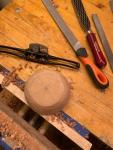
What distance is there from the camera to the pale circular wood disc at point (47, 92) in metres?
0.66

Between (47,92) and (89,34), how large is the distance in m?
0.27

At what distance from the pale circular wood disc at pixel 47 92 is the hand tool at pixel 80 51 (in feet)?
0.31

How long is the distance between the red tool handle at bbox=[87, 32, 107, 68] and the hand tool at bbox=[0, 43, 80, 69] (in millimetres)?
64

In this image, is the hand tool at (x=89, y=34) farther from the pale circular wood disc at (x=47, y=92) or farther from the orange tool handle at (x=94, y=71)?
the pale circular wood disc at (x=47, y=92)

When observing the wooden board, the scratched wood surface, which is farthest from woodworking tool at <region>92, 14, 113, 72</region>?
the wooden board

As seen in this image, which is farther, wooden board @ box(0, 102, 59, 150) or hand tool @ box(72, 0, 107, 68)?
hand tool @ box(72, 0, 107, 68)

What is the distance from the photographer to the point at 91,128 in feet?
2.27

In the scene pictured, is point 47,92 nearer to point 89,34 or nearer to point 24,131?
point 24,131

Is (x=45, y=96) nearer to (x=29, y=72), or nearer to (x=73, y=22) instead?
(x=29, y=72)

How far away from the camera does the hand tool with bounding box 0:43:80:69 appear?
0.76m

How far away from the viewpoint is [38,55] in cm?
76

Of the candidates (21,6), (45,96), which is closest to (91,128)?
(45,96)

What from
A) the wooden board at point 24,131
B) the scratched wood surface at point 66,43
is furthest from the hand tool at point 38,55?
the wooden board at point 24,131

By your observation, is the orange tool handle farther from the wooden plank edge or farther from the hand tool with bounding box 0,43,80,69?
the wooden plank edge
